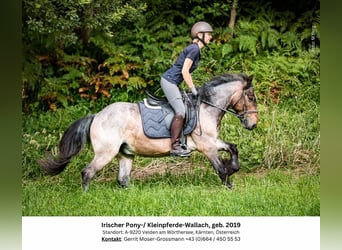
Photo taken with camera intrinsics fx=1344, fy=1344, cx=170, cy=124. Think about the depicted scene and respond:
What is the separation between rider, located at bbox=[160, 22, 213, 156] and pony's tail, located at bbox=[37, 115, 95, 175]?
45cm

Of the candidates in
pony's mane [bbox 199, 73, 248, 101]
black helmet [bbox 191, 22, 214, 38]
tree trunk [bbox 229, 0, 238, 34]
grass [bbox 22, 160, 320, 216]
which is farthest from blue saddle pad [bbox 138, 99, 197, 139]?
tree trunk [bbox 229, 0, 238, 34]

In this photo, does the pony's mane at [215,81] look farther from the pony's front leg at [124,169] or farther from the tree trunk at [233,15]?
the pony's front leg at [124,169]

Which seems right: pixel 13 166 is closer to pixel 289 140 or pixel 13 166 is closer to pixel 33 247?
pixel 33 247

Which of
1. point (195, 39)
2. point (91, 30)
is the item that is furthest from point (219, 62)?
point (91, 30)

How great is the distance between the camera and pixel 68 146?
288 inches

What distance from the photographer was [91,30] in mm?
7344

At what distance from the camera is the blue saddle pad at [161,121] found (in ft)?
23.8

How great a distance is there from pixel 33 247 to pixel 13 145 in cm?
57

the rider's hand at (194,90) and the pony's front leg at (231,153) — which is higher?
the rider's hand at (194,90)

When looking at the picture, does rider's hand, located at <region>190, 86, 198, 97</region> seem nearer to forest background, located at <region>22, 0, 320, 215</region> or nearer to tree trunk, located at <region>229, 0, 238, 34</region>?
forest background, located at <region>22, 0, 320, 215</region>

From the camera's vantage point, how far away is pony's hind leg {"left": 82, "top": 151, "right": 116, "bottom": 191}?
7234 mm

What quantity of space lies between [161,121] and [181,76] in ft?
0.87

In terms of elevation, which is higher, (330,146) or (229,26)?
(229,26)

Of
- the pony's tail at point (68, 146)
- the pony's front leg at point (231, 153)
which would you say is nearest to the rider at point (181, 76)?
the pony's front leg at point (231, 153)
